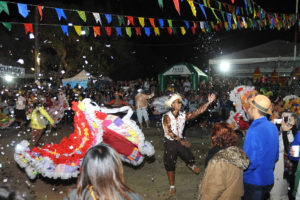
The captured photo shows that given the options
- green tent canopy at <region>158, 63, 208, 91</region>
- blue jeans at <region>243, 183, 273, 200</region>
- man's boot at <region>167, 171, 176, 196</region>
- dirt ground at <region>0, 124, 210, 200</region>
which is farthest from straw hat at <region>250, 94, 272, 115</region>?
green tent canopy at <region>158, 63, 208, 91</region>

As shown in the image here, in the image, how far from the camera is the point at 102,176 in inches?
73.9

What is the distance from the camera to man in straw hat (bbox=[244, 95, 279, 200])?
295cm

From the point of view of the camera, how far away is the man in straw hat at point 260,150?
2.95m

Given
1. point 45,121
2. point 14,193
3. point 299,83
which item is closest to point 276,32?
point 299,83

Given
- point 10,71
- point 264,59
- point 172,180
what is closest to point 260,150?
point 172,180

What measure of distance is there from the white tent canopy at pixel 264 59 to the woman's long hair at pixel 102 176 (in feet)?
39.5

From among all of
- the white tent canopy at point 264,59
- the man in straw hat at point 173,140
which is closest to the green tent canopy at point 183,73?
the white tent canopy at point 264,59

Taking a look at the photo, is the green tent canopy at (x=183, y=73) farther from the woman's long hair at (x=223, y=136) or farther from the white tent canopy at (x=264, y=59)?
the woman's long hair at (x=223, y=136)

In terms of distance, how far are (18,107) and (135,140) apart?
8582 mm

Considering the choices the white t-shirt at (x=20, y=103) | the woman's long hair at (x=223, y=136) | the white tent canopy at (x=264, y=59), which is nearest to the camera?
the woman's long hair at (x=223, y=136)

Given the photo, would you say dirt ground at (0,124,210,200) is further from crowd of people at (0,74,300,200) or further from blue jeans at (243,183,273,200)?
blue jeans at (243,183,273,200)

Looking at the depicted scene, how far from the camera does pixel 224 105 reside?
11078 millimetres

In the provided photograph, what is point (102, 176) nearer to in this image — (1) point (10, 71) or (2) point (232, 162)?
(2) point (232, 162)

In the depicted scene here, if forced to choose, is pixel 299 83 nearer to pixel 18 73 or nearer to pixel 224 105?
pixel 224 105
